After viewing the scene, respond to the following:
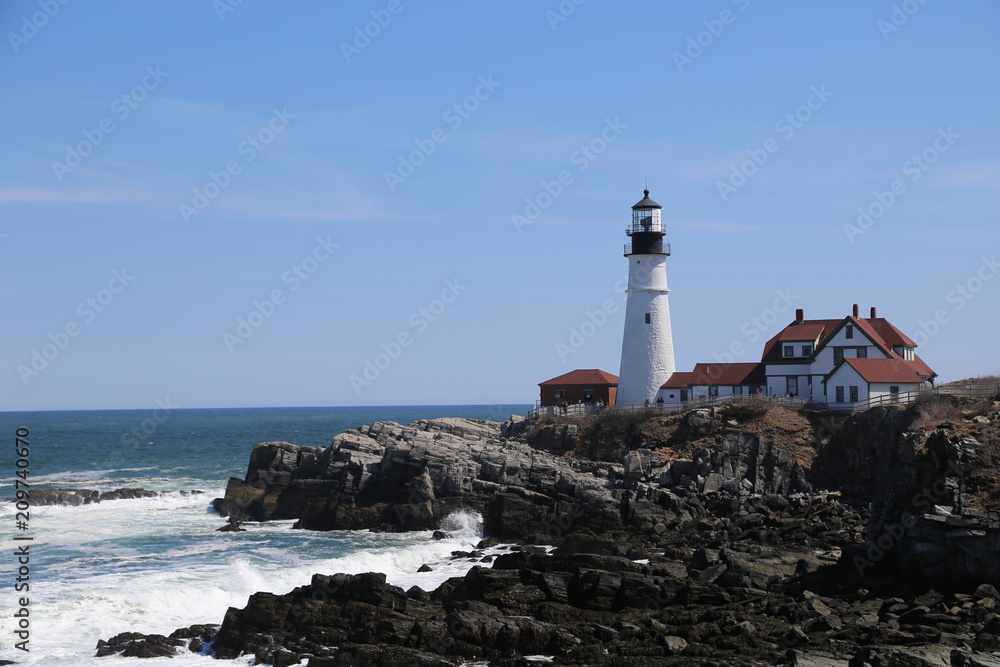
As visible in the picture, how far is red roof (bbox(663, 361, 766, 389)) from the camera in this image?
45938mm

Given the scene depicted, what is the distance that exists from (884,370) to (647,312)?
1071 centimetres

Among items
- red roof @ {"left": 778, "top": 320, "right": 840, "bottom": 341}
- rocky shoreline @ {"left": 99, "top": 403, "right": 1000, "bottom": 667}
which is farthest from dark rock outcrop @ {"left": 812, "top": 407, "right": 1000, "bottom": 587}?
red roof @ {"left": 778, "top": 320, "right": 840, "bottom": 341}

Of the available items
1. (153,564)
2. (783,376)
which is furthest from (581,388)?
(153,564)

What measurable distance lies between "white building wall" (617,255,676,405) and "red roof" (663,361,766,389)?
0.71 meters

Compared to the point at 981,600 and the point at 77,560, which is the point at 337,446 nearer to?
the point at 77,560

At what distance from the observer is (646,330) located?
153 ft

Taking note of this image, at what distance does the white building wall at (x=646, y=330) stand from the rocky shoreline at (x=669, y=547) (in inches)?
182

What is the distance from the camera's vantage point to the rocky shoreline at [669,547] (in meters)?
19.3

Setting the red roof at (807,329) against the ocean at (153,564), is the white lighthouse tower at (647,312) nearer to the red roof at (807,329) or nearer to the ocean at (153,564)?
the red roof at (807,329)

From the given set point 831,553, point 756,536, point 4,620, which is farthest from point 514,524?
point 4,620

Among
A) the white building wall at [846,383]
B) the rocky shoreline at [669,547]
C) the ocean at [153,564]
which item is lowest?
the ocean at [153,564]

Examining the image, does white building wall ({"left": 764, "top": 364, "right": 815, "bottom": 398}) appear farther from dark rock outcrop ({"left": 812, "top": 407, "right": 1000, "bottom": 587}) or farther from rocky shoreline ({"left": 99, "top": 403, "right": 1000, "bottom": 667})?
dark rock outcrop ({"left": 812, "top": 407, "right": 1000, "bottom": 587})

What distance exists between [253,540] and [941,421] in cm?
2289

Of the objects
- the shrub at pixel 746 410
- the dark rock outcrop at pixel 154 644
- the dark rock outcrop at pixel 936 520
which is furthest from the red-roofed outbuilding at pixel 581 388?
the dark rock outcrop at pixel 154 644
